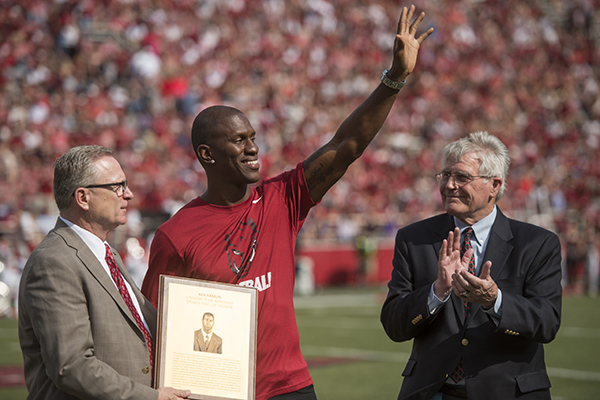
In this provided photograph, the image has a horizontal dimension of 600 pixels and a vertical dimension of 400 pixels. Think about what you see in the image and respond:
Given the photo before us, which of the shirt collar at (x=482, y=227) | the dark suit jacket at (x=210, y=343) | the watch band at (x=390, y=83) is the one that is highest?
the watch band at (x=390, y=83)

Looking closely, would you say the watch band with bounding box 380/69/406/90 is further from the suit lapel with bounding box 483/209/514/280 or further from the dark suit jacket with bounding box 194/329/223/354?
the dark suit jacket with bounding box 194/329/223/354

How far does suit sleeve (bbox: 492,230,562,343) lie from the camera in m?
3.17

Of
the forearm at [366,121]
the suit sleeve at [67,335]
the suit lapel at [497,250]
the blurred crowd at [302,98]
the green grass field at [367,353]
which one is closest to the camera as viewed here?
the suit sleeve at [67,335]

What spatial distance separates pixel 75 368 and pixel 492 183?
2.08m

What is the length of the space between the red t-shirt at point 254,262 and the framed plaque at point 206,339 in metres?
0.18

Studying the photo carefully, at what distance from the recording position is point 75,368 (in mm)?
2562

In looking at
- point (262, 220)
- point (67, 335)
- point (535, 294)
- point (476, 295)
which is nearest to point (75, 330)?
point (67, 335)

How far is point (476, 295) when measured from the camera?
3.11 m

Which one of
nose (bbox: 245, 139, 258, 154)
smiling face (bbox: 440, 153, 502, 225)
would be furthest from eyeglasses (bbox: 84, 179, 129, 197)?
smiling face (bbox: 440, 153, 502, 225)

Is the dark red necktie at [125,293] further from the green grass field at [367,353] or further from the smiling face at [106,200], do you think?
the green grass field at [367,353]

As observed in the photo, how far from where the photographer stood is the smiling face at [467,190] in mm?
3463

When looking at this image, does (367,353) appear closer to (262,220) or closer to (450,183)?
(450,183)

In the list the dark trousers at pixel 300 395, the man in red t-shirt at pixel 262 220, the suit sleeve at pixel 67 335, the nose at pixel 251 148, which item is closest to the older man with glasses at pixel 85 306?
the suit sleeve at pixel 67 335

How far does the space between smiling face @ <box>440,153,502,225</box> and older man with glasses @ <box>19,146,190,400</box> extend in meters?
1.52
